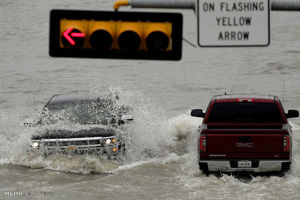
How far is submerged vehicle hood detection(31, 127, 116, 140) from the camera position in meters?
15.0

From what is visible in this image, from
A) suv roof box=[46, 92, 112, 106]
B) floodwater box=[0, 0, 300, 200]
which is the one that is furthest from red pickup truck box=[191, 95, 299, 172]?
suv roof box=[46, 92, 112, 106]

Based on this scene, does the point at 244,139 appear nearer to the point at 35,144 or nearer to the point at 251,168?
the point at 251,168

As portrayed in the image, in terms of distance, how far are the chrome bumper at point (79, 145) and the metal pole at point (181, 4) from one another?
→ 758 centimetres

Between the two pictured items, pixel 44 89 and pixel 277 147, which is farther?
pixel 44 89

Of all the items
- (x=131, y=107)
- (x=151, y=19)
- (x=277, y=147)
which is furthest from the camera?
(x=131, y=107)

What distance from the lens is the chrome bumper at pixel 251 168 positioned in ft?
44.5

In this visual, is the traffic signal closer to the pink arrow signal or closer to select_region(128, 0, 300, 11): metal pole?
the pink arrow signal

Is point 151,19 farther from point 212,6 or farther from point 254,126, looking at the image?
point 254,126

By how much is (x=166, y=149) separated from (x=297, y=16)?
32764 millimetres

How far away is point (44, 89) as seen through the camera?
108 ft

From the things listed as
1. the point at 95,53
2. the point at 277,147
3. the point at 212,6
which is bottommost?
the point at 277,147

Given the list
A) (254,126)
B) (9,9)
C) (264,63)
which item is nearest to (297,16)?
(264,63)

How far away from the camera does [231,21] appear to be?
8.12 m

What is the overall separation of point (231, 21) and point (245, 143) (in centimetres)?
583
